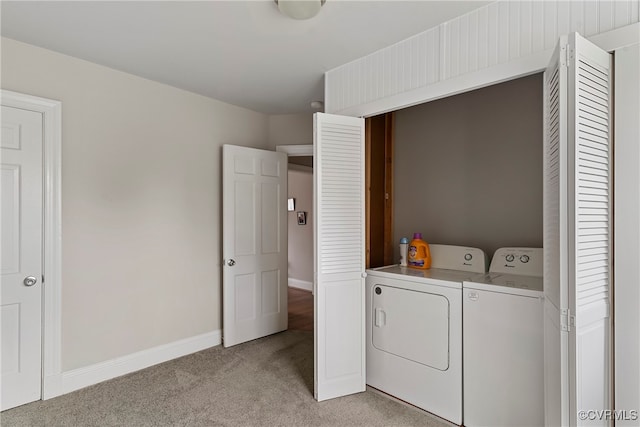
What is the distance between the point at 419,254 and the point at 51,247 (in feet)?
8.59

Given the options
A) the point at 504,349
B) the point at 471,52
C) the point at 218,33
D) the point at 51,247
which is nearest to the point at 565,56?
the point at 471,52

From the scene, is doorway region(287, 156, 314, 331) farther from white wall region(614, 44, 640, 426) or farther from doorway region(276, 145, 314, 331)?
white wall region(614, 44, 640, 426)

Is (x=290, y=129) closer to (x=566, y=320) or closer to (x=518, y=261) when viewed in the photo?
(x=518, y=261)

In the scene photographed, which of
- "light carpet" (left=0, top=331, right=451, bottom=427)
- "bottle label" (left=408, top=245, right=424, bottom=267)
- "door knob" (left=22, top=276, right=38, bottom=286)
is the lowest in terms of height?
"light carpet" (left=0, top=331, right=451, bottom=427)

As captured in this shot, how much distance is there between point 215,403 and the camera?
2469 mm

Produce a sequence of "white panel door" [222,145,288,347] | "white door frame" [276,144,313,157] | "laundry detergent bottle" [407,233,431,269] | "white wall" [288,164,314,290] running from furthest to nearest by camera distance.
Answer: "white wall" [288,164,314,290] < "white door frame" [276,144,313,157] < "white panel door" [222,145,288,347] < "laundry detergent bottle" [407,233,431,269]

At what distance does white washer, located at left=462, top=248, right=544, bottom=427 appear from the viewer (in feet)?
6.24

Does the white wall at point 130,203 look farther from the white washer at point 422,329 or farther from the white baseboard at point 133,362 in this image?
the white washer at point 422,329

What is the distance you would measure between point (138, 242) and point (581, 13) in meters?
3.20

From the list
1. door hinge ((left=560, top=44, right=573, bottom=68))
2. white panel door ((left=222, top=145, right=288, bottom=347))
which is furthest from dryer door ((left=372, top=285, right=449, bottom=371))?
white panel door ((left=222, top=145, right=288, bottom=347))

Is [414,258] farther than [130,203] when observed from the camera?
No

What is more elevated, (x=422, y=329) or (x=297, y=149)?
(x=297, y=149)

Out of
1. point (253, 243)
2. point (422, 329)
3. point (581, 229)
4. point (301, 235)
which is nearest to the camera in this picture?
point (581, 229)

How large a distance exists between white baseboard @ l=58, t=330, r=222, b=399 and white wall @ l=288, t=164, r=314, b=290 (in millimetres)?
2902
